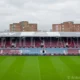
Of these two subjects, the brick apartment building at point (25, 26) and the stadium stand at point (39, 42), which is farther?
the brick apartment building at point (25, 26)

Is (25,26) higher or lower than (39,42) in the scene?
higher

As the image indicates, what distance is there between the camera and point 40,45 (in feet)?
127

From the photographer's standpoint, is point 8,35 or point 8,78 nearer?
point 8,78

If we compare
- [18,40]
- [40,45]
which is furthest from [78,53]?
[18,40]

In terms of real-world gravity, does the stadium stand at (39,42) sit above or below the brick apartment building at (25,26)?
below

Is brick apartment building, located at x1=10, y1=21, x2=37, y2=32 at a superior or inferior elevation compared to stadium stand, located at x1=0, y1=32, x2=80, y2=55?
superior

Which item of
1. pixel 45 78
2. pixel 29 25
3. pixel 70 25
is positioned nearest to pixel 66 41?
pixel 45 78

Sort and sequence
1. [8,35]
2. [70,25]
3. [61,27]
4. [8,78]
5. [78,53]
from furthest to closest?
[61,27]
[70,25]
[8,35]
[78,53]
[8,78]

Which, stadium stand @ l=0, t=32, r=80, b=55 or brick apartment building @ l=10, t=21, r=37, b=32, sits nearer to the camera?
stadium stand @ l=0, t=32, r=80, b=55

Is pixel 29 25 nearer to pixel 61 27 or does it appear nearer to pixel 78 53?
pixel 61 27

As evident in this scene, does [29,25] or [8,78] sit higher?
[29,25]

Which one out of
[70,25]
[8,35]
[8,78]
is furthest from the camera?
[70,25]

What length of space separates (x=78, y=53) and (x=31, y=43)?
928 cm

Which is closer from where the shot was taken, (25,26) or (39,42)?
(39,42)
